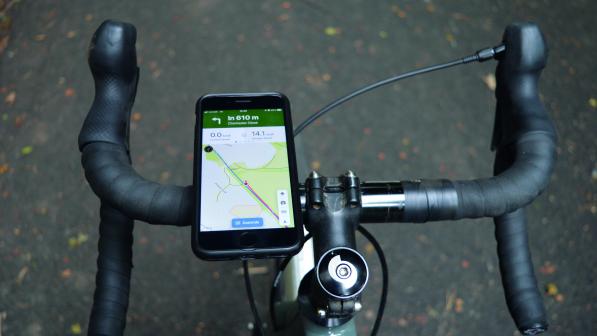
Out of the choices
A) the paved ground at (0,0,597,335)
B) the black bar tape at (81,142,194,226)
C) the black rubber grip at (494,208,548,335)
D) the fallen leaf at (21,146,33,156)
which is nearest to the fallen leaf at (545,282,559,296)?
the paved ground at (0,0,597,335)

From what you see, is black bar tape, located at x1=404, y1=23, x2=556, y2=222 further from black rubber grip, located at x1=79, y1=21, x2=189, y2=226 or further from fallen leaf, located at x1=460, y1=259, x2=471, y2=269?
fallen leaf, located at x1=460, y1=259, x2=471, y2=269

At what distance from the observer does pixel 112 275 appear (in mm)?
1006

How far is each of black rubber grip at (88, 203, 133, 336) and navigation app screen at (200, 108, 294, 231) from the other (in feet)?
0.83

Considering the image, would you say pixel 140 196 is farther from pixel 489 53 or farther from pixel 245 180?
pixel 489 53

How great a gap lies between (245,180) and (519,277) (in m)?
0.61

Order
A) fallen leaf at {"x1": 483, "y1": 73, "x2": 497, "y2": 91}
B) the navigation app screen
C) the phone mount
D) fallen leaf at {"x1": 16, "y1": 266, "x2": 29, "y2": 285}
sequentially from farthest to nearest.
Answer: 1. fallen leaf at {"x1": 483, "y1": 73, "x2": 497, "y2": 91}
2. fallen leaf at {"x1": 16, "y1": 266, "x2": 29, "y2": 285}
3. the navigation app screen
4. the phone mount

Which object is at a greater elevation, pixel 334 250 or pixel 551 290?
pixel 334 250

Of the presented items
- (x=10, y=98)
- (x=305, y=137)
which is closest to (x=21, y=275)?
(x=10, y=98)

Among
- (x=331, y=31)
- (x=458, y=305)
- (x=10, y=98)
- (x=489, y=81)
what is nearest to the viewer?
(x=458, y=305)

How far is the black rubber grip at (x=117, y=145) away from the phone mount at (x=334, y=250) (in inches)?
9.2

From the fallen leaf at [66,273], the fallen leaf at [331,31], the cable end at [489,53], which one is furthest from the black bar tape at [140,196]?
the fallen leaf at [331,31]

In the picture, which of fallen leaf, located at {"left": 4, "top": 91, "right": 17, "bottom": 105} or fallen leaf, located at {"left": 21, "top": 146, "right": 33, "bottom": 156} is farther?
fallen leaf, located at {"left": 4, "top": 91, "right": 17, "bottom": 105}

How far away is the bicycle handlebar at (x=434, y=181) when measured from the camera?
91 cm

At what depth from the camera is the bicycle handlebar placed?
35.7 inches
